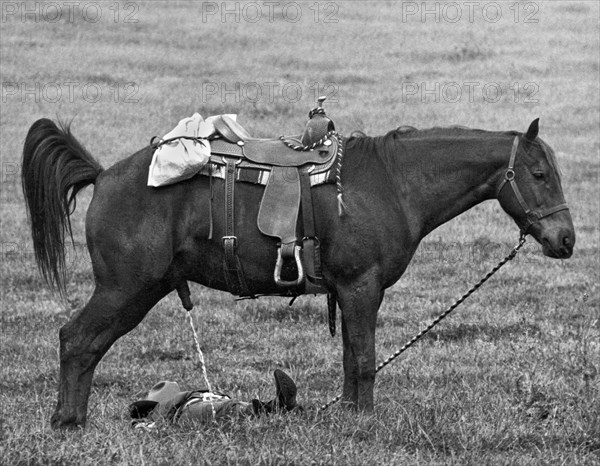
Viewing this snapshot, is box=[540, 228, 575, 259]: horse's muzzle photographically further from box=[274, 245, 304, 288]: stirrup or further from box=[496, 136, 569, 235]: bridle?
box=[274, 245, 304, 288]: stirrup

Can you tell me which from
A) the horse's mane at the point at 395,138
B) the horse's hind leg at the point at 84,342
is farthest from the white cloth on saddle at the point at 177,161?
the horse's mane at the point at 395,138

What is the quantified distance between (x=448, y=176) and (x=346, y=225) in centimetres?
76

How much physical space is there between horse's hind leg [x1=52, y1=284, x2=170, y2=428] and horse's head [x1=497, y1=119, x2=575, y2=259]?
245 cm

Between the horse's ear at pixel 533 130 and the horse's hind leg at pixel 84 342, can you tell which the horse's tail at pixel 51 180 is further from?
the horse's ear at pixel 533 130

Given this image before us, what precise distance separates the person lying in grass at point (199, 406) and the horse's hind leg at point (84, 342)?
0.40 m

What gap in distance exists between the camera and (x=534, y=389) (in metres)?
7.17

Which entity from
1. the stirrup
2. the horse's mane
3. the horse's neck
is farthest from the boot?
the horse's mane

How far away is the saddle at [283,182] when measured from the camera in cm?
667

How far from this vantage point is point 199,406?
6.86 meters

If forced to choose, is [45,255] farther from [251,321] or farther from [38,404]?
[251,321]

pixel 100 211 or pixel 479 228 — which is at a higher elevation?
pixel 100 211

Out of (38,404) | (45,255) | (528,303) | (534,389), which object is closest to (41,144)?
(45,255)

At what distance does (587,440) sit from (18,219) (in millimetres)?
10702

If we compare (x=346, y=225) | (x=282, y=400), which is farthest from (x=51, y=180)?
(x=282, y=400)
